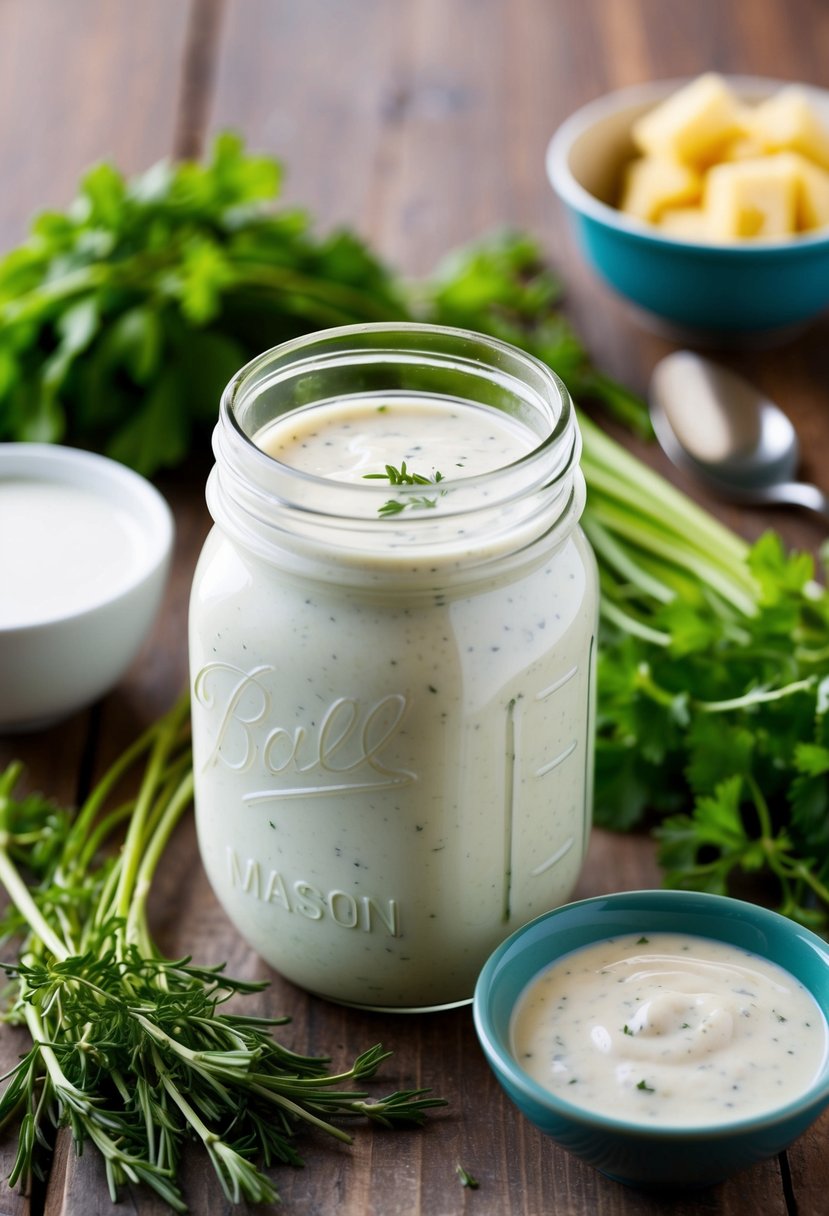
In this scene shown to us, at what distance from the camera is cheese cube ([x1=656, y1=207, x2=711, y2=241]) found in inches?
81.7

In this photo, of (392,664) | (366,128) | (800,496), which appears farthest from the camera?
(366,128)

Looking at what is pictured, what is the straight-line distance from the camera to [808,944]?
1.13 meters

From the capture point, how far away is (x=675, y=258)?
2.04 meters

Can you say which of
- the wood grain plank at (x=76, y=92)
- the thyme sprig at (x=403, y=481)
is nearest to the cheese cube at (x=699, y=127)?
the wood grain plank at (x=76, y=92)

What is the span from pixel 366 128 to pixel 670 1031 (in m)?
1.93

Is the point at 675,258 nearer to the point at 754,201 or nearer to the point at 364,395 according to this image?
the point at 754,201

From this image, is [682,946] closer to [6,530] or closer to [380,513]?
[380,513]

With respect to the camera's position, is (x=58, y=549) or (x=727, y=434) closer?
(x=58, y=549)

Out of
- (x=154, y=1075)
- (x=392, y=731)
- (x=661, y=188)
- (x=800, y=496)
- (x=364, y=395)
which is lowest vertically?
(x=800, y=496)

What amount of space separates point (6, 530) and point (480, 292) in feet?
2.55

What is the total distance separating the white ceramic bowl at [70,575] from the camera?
151cm

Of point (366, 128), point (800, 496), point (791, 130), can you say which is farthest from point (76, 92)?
point (800, 496)

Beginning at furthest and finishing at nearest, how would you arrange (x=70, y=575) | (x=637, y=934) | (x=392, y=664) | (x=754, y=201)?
1. (x=754, y=201)
2. (x=70, y=575)
3. (x=637, y=934)
4. (x=392, y=664)

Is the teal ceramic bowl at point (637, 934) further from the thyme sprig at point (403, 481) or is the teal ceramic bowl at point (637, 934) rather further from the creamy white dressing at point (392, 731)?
the thyme sprig at point (403, 481)
